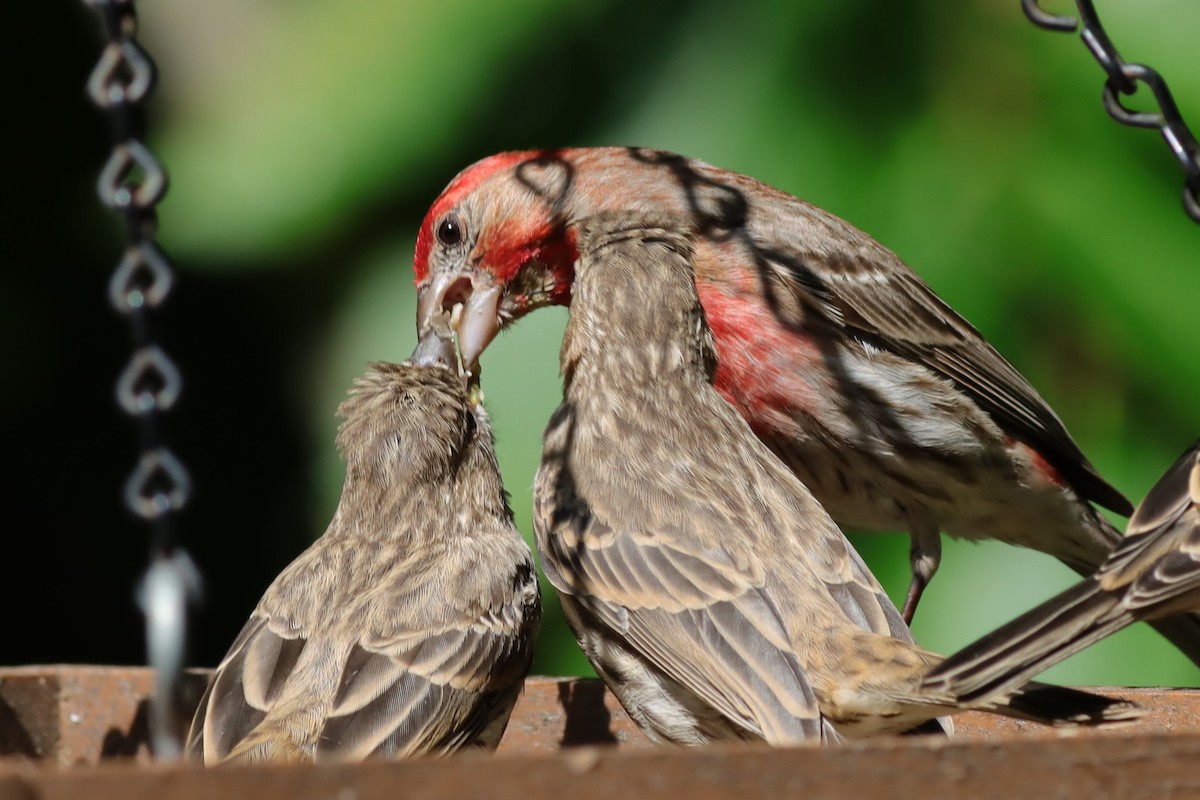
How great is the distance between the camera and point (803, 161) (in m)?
4.18

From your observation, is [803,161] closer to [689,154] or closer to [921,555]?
[689,154]

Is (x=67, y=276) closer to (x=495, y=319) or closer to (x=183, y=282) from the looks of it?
(x=183, y=282)

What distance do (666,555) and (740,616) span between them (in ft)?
0.64

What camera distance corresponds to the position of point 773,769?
1364 millimetres

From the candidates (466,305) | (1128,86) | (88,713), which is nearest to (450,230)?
(466,305)

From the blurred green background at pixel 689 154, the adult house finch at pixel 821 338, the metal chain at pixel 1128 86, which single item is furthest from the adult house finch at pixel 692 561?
the blurred green background at pixel 689 154

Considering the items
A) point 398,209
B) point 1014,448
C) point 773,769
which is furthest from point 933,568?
point 773,769

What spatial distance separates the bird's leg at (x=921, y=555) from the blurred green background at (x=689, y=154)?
10 cm

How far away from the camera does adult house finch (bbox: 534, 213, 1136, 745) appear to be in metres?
2.34

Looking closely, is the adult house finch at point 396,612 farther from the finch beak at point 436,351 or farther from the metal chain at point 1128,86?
the metal chain at point 1128,86

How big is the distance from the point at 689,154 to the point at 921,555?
1265 millimetres

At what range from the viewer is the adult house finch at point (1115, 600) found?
202cm

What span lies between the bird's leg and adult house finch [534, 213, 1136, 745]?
2.86 feet

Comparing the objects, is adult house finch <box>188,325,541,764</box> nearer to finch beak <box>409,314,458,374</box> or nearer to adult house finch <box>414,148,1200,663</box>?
finch beak <box>409,314,458,374</box>
